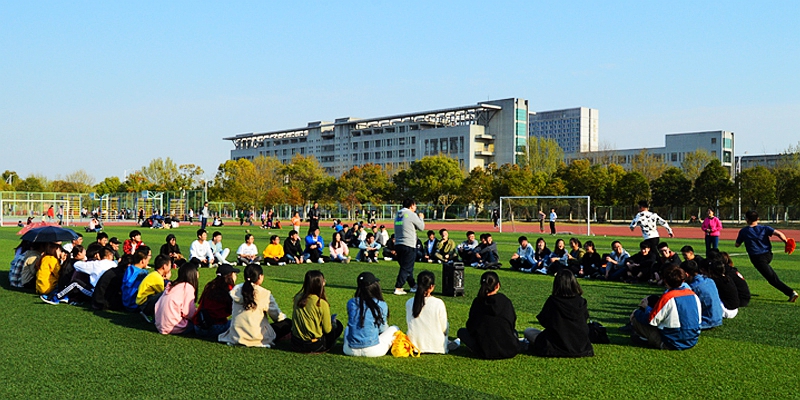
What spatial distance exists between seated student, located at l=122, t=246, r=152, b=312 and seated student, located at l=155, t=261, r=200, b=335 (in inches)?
68.7

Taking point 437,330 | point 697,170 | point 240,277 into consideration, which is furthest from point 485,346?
point 697,170

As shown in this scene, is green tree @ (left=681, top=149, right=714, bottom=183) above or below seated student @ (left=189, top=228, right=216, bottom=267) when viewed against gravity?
above

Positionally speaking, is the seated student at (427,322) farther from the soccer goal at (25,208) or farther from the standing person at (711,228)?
the soccer goal at (25,208)

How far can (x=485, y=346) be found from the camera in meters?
7.37

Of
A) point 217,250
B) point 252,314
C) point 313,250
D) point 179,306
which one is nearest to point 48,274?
point 179,306

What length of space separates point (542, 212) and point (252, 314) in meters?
39.1

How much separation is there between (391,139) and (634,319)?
117 metres

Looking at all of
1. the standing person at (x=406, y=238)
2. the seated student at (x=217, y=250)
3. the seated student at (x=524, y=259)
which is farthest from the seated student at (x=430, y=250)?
the standing person at (x=406, y=238)

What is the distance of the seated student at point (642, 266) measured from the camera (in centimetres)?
1490

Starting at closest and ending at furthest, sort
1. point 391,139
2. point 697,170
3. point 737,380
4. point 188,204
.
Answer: point 737,380 < point 188,204 < point 697,170 < point 391,139

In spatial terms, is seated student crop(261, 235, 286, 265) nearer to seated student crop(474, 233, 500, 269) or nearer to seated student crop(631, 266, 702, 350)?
seated student crop(474, 233, 500, 269)

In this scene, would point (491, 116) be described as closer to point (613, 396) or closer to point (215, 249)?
point (215, 249)

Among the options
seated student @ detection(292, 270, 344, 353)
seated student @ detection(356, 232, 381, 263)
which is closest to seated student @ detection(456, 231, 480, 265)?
seated student @ detection(356, 232, 381, 263)

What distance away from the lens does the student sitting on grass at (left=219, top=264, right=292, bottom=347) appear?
7840 millimetres
